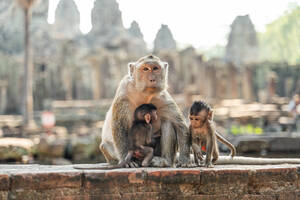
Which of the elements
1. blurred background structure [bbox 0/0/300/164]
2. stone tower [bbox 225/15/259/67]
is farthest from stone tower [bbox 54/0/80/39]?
stone tower [bbox 225/15/259/67]

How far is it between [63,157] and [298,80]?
31.5m

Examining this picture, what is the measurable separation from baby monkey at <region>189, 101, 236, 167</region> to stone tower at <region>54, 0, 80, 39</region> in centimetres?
6625

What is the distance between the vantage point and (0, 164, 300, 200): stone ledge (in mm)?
3305

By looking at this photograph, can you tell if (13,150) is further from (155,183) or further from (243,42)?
(243,42)

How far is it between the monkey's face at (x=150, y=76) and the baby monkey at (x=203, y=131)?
0.39 metres

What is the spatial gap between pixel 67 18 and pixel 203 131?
68.5m

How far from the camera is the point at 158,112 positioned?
4.24 metres

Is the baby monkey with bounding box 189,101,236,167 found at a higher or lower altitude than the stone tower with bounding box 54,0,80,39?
lower

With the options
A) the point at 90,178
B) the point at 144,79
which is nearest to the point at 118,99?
the point at 144,79

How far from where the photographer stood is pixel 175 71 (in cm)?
3244

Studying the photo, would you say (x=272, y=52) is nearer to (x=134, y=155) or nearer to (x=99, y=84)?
(x=99, y=84)

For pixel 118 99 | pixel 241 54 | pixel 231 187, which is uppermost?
pixel 241 54

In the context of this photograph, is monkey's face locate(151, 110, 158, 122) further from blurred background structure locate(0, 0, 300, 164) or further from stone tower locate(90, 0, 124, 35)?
stone tower locate(90, 0, 124, 35)

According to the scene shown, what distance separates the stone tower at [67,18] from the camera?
69000mm
